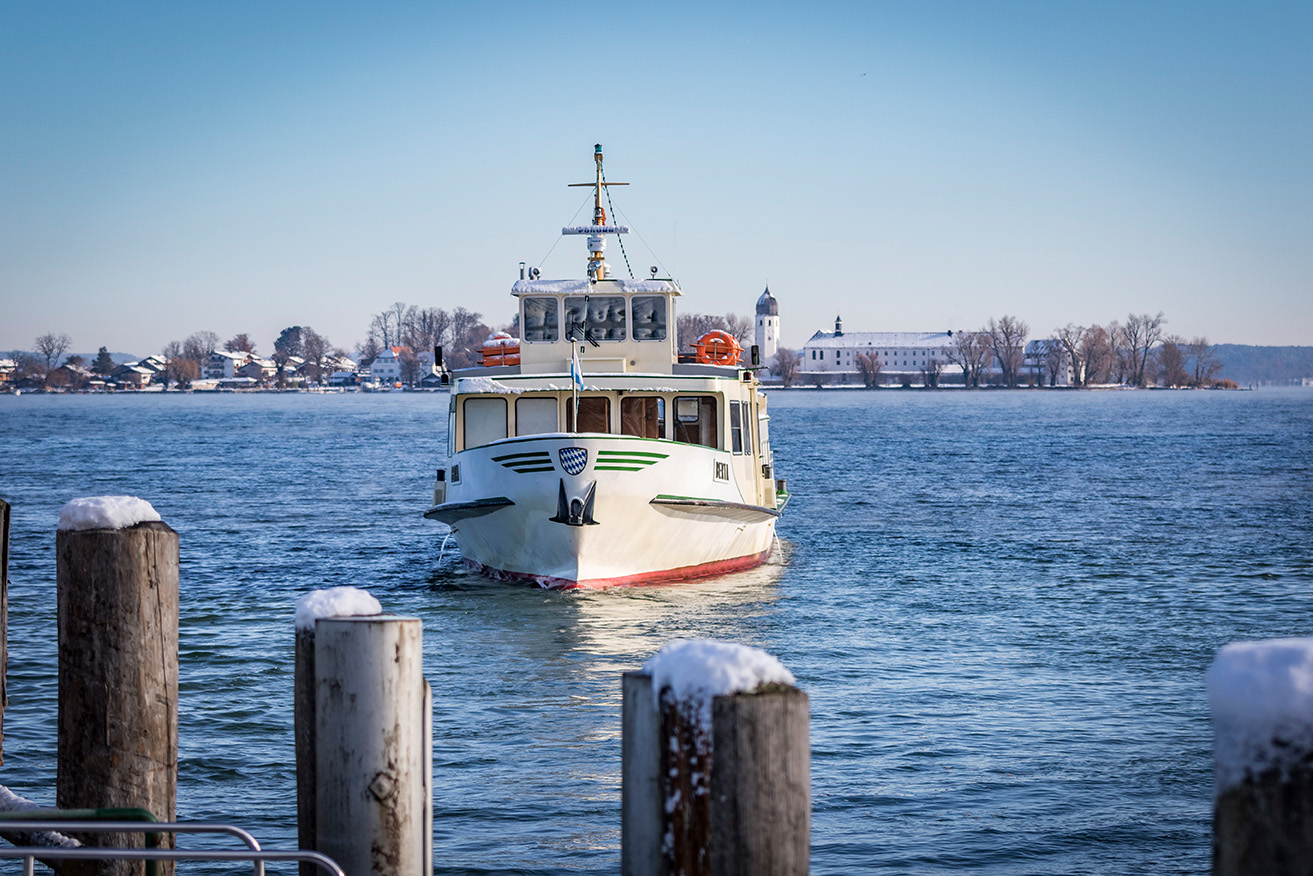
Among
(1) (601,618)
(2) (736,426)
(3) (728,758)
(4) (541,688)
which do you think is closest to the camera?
(3) (728,758)

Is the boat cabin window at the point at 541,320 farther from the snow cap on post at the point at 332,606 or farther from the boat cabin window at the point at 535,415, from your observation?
the snow cap on post at the point at 332,606

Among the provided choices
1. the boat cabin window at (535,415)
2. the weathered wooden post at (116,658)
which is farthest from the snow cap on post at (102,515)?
the boat cabin window at (535,415)

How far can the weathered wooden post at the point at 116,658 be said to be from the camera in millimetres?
5109

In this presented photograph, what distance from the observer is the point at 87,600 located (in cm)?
514

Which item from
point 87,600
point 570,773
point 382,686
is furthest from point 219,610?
point 382,686

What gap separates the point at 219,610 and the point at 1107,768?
12.0 metres

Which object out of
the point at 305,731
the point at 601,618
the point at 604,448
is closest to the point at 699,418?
the point at 604,448

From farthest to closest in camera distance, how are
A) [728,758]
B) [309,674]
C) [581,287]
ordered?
[581,287] → [309,674] → [728,758]

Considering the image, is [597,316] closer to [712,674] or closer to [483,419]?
[483,419]

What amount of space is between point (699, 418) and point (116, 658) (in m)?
14.3

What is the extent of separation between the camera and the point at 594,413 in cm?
1906

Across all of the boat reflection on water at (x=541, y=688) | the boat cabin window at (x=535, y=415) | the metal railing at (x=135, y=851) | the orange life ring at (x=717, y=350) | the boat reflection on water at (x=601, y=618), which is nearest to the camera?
the metal railing at (x=135, y=851)

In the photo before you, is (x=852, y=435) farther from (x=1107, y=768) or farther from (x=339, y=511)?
(x=1107, y=768)

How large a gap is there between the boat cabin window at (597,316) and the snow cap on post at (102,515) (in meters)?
15.5
